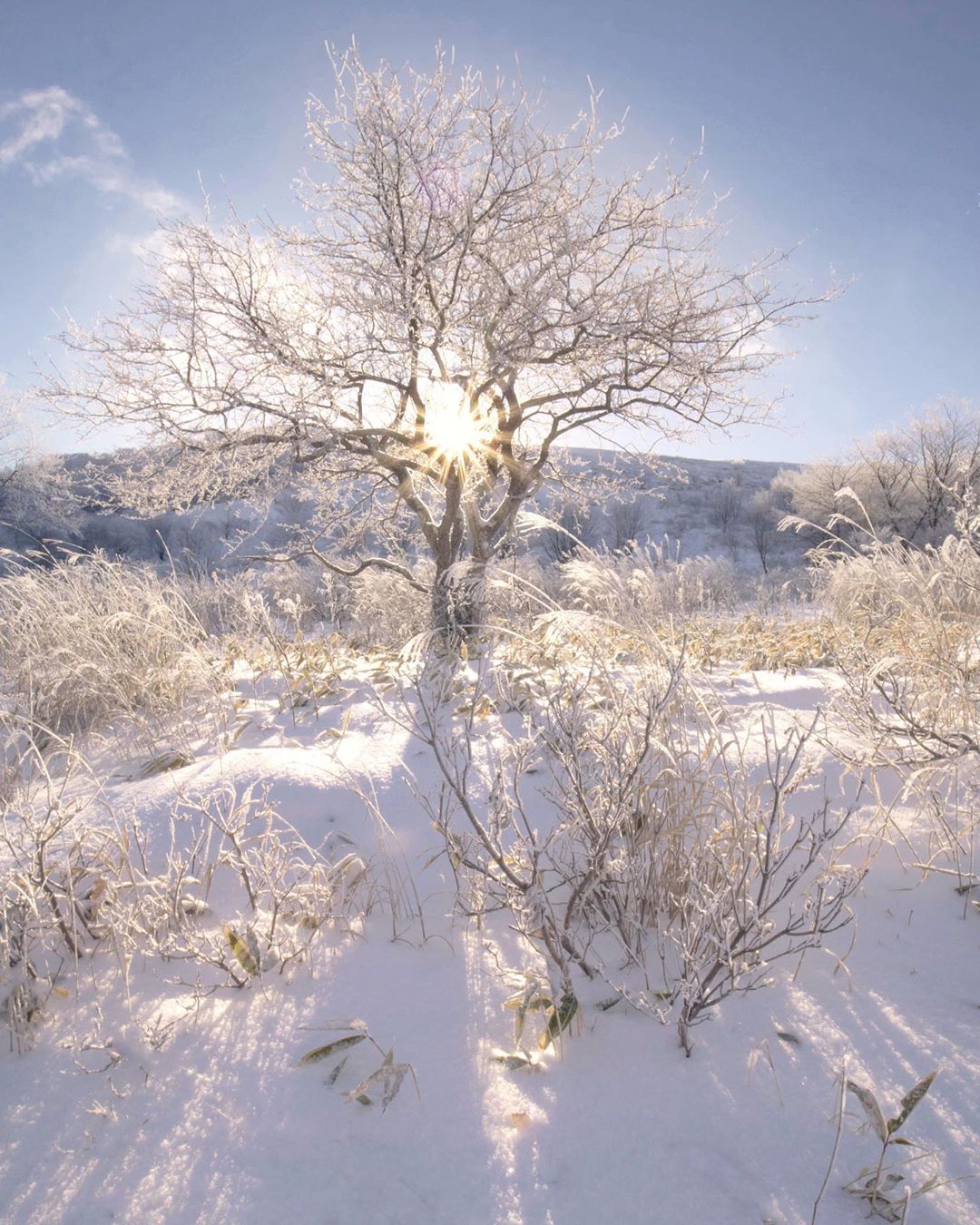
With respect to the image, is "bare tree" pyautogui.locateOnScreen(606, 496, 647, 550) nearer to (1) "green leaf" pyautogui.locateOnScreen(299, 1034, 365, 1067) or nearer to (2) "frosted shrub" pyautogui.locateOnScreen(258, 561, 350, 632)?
(2) "frosted shrub" pyautogui.locateOnScreen(258, 561, 350, 632)

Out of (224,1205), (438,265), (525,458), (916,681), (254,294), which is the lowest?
(224,1205)

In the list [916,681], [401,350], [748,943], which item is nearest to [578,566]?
[748,943]

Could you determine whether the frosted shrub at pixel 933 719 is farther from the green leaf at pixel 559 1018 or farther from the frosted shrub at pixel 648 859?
the green leaf at pixel 559 1018

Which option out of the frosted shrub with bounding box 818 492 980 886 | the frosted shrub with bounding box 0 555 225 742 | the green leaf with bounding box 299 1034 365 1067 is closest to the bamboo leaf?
the frosted shrub with bounding box 818 492 980 886

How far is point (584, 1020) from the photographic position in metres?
1.70

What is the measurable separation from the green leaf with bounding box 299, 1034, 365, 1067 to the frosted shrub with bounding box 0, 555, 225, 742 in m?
1.98

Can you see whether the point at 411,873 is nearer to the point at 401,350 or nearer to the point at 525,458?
the point at 401,350

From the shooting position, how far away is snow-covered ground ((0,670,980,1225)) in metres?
1.26

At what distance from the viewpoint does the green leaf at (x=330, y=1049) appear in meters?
1.56

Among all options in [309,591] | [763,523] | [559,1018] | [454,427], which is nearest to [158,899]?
[559,1018]

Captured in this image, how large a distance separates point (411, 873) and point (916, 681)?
2.23 metres

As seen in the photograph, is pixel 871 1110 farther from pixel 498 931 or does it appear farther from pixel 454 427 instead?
pixel 454 427

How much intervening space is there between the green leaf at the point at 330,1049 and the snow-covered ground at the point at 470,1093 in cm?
2

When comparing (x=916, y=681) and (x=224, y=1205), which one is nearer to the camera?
(x=224, y=1205)
